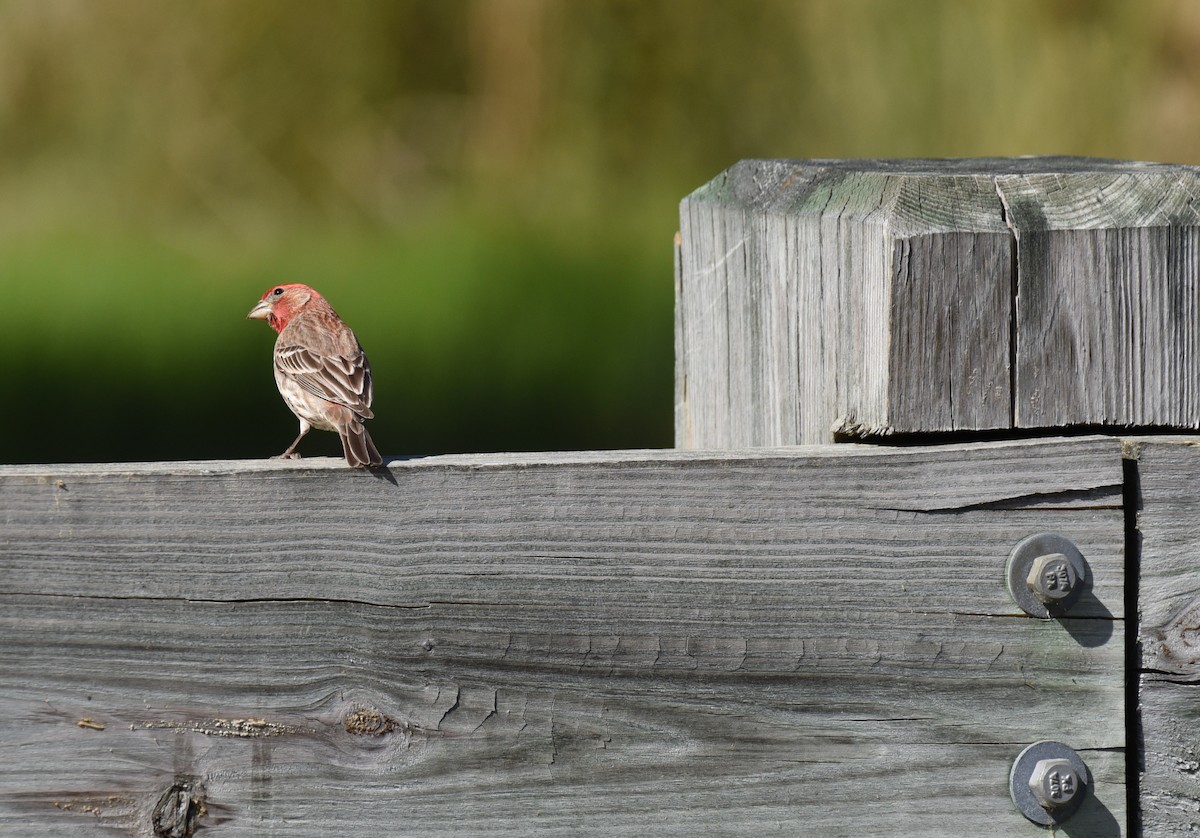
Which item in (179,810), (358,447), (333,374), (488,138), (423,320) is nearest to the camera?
(179,810)

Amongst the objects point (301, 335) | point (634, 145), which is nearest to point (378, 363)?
point (301, 335)

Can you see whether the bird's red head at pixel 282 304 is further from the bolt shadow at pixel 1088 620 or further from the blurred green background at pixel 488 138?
the bolt shadow at pixel 1088 620

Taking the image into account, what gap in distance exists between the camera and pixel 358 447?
2164mm

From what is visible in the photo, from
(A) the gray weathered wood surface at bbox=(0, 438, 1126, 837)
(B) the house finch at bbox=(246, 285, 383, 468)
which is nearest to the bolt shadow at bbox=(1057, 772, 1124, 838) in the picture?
(A) the gray weathered wood surface at bbox=(0, 438, 1126, 837)

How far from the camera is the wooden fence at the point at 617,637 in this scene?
1693 millimetres

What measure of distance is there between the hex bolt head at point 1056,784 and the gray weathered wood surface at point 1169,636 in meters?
0.10

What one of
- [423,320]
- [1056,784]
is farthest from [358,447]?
[423,320]

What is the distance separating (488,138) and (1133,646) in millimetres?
3357

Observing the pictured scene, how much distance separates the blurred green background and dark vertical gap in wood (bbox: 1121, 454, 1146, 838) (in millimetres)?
2808

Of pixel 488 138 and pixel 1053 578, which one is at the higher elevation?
pixel 488 138

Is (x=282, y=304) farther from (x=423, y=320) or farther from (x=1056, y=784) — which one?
(x=1056, y=784)

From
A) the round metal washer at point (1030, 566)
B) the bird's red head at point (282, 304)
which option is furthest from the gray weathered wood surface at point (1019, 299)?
the bird's red head at point (282, 304)

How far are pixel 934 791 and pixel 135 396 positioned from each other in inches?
113

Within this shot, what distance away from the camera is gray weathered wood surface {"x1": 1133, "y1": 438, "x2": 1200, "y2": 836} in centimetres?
175
